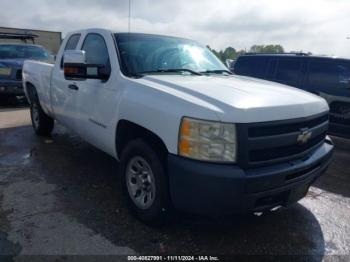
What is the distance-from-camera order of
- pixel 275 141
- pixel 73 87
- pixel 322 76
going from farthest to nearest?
1. pixel 322 76
2. pixel 73 87
3. pixel 275 141

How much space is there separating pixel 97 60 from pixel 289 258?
115 inches

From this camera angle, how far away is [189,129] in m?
2.69

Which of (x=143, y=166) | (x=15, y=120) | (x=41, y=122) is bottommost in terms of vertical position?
(x=15, y=120)

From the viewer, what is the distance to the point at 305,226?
3.49 meters

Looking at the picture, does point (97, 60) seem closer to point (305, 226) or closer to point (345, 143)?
point (305, 226)

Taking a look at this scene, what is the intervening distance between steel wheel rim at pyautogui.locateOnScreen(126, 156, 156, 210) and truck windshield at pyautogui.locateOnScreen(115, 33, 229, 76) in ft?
3.09

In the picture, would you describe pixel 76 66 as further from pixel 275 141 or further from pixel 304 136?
pixel 304 136

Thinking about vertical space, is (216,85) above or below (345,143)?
above

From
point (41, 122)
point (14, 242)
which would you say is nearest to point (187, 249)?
point (14, 242)

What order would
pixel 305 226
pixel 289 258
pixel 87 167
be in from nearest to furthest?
pixel 289 258 → pixel 305 226 → pixel 87 167

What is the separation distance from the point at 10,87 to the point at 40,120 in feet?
12.7

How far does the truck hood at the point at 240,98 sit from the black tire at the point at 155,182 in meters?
0.56

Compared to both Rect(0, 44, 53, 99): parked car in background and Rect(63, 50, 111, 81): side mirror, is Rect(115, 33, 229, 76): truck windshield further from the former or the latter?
Rect(0, 44, 53, 99): parked car in background

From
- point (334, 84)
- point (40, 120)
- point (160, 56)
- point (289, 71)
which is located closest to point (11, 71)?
point (40, 120)
